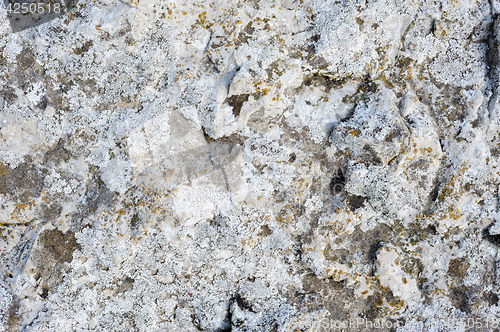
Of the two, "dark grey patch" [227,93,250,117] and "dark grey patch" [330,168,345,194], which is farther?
"dark grey patch" [330,168,345,194]

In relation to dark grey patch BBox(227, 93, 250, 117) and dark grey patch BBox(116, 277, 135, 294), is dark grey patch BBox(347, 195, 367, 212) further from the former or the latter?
dark grey patch BBox(116, 277, 135, 294)

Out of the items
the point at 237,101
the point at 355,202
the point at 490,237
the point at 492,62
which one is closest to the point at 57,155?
the point at 237,101

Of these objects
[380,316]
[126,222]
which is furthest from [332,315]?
[126,222]

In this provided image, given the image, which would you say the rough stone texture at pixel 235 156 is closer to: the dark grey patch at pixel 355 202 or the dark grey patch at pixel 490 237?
the dark grey patch at pixel 355 202

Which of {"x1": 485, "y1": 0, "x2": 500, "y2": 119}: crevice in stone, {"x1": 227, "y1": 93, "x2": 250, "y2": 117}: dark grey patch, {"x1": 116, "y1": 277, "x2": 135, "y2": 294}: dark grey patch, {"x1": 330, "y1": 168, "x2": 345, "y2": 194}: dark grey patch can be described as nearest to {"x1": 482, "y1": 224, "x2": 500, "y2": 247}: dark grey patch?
{"x1": 485, "y1": 0, "x2": 500, "y2": 119}: crevice in stone

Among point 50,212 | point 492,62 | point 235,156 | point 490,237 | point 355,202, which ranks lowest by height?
point 50,212

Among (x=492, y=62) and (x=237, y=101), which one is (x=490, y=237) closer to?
(x=492, y=62)

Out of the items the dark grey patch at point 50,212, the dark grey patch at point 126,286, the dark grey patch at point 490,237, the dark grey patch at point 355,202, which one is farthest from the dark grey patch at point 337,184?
the dark grey patch at point 50,212

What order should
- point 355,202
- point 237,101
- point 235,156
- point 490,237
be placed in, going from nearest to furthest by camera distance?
point 237,101 → point 235,156 → point 355,202 → point 490,237

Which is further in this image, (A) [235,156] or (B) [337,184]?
(B) [337,184]
